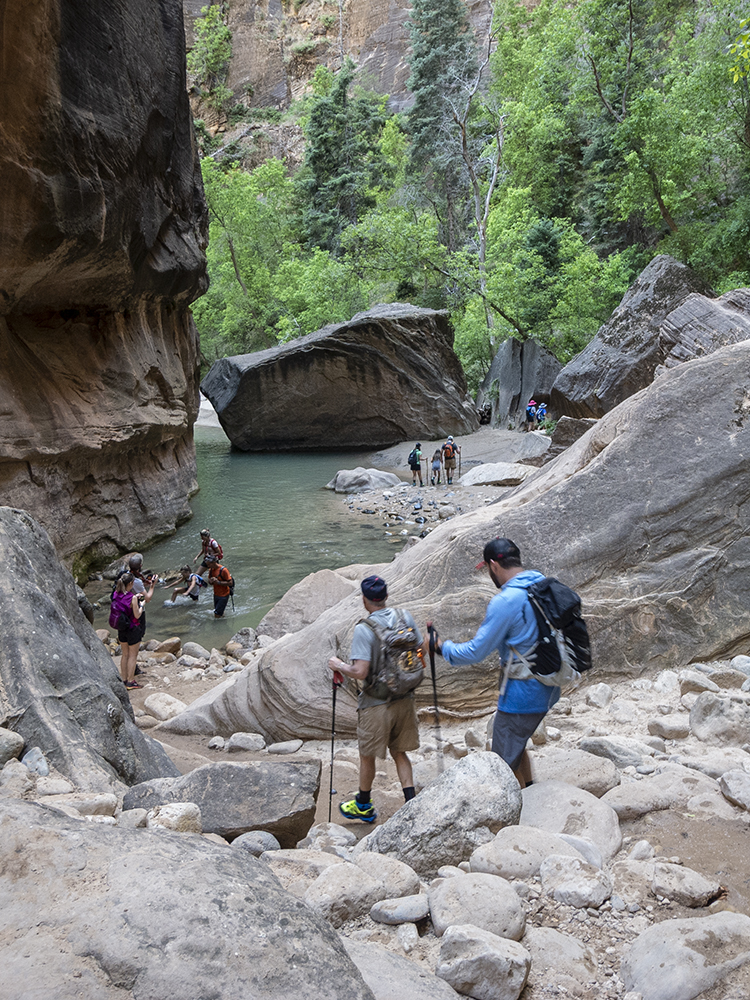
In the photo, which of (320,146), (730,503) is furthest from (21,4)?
(320,146)

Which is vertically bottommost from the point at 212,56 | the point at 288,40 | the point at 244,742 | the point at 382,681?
the point at 244,742

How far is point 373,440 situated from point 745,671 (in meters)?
29.2

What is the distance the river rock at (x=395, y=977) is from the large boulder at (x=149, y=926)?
0.75 ft

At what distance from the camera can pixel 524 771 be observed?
12.9ft

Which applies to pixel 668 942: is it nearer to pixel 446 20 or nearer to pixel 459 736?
pixel 459 736

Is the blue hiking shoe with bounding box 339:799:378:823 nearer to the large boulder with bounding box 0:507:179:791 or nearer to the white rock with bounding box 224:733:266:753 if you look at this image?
the large boulder with bounding box 0:507:179:791

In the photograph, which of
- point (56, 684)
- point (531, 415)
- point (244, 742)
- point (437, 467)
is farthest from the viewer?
point (531, 415)

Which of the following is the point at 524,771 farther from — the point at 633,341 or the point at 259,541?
the point at 633,341

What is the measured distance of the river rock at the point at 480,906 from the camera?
2625 mm

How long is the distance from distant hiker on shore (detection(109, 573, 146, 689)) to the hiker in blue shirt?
6201 mm

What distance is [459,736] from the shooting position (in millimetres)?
5562

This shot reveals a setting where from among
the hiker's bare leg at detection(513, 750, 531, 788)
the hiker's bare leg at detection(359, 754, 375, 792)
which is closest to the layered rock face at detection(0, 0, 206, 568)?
the hiker's bare leg at detection(359, 754, 375, 792)

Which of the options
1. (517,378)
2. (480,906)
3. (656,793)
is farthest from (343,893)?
(517,378)

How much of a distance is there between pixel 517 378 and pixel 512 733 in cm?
2916
